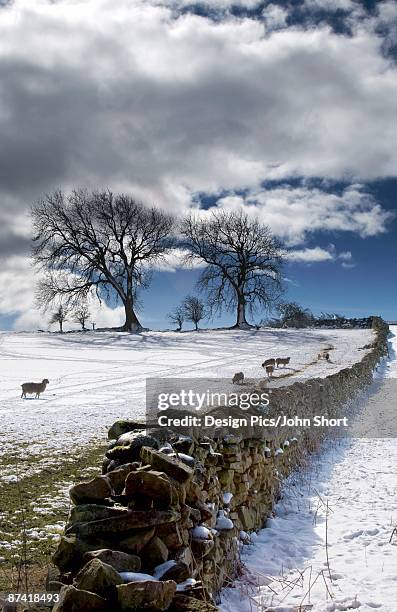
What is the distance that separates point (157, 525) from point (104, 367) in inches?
668

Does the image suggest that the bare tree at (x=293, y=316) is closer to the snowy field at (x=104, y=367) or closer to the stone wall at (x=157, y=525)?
the snowy field at (x=104, y=367)

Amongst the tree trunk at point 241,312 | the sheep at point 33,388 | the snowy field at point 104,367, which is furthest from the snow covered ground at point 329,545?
the tree trunk at point 241,312

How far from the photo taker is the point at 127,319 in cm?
4050

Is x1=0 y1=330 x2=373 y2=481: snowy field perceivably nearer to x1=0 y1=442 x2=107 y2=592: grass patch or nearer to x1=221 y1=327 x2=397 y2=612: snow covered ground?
x1=0 y1=442 x2=107 y2=592: grass patch

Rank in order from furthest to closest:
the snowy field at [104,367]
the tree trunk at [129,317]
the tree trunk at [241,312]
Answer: the tree trunk at [241,312] < the tree trunk at [129,317] < the snowy field at [104,367]

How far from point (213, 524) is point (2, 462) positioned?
401cm

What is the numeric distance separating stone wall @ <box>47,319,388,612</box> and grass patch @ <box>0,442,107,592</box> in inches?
28.4

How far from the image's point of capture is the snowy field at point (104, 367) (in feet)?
30.8

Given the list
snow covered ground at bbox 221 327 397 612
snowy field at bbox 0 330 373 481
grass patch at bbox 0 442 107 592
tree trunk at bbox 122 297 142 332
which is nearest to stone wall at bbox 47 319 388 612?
snow covered ground at bbox 221 327 397 612

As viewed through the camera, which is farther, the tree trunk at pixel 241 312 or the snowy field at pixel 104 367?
the tree trunk at pixel 241 312

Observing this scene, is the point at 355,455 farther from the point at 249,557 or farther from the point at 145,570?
the point at 145,570

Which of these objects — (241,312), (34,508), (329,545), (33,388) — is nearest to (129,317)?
(241,312)

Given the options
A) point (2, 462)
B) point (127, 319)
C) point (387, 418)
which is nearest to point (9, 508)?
point (2, 462)

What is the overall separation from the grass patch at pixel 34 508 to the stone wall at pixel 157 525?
0.72 m
